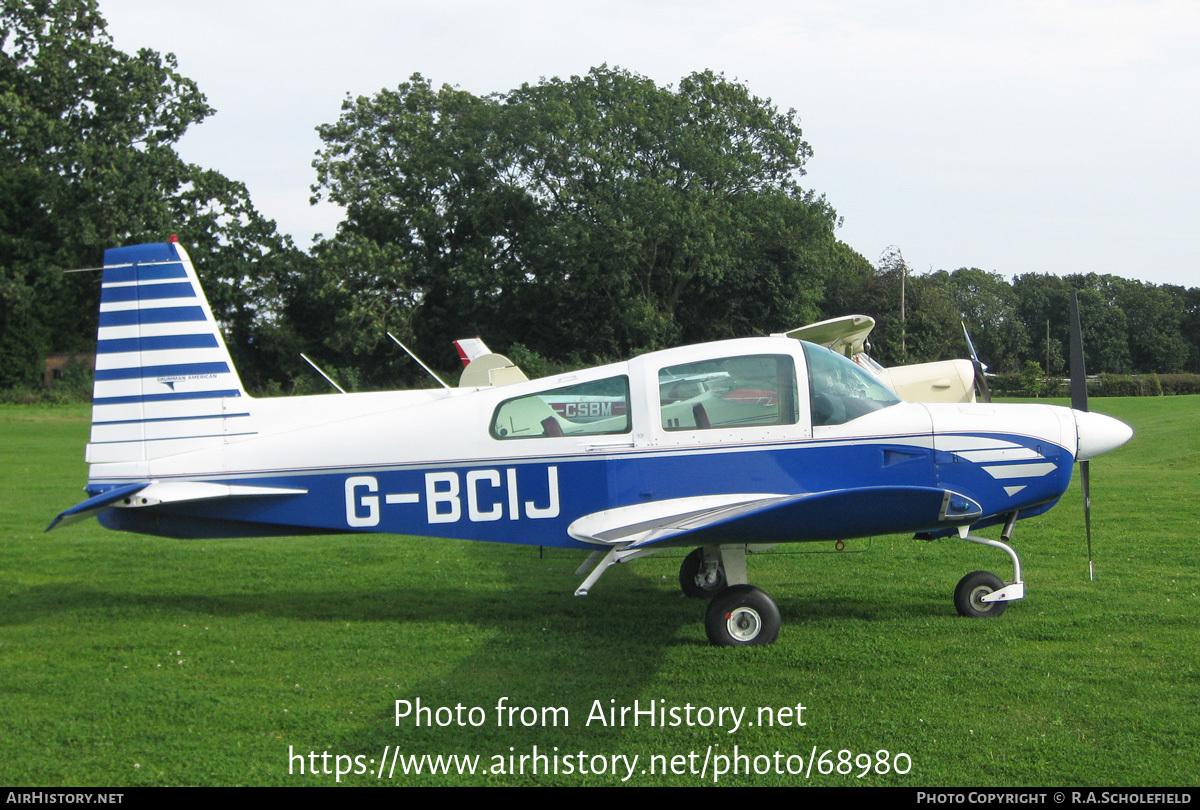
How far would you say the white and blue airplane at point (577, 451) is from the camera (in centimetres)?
617

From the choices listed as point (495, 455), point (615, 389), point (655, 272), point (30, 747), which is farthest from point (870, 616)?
point (655, 272)

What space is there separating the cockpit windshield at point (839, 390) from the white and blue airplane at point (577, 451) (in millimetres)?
11

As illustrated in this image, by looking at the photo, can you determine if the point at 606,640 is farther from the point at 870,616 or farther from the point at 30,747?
the point at 30,747

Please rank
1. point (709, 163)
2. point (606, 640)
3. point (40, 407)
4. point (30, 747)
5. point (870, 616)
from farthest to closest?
point (709, 163)
point (40, 407)
point (870, 616)
point (606, 640)
point (30, 747)

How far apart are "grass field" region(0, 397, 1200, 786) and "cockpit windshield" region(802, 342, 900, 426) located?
148cm

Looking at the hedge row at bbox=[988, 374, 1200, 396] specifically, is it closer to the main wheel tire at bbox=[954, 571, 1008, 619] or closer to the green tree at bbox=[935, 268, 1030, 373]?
the green tree at bbox=[935, 268, 1030, 373]

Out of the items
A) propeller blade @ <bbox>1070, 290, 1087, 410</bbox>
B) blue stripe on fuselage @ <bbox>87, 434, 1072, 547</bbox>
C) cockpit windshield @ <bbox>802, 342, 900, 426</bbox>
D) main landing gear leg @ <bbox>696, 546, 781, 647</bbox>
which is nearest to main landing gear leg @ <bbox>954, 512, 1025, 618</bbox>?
blue stripe on fuselage @ <bbox>87, 434, 1072, 547</bbox>

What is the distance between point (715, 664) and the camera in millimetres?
5695

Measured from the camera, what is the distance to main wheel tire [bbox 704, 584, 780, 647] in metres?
6.01

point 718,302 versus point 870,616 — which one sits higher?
point 718,302

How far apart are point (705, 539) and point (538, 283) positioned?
122ft

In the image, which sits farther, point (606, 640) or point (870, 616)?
point (870, 616)

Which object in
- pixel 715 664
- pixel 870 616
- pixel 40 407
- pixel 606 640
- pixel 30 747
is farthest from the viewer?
pixel 40 407

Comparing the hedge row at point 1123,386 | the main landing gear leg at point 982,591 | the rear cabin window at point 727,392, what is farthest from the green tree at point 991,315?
the rear cabin window at point 727,392
